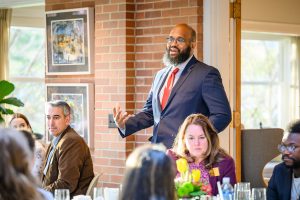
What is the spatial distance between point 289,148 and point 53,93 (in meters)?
3.76

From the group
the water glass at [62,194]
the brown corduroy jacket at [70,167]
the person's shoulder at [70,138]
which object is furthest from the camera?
the person's shoulder at [70,138]

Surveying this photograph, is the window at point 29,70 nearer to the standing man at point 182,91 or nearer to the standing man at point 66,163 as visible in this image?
the standing man at point 66,163

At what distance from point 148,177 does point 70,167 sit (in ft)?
11.1

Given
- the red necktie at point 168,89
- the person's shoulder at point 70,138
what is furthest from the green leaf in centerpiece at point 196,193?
the person's shoulder at point 70,138

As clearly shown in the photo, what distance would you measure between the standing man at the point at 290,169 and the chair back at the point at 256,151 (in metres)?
2.40

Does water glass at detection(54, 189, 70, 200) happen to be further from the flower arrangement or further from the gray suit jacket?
the gray suit jacket

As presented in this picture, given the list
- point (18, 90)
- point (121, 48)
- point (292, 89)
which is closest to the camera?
point (121, 48)

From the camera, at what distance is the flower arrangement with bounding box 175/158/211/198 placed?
411cm

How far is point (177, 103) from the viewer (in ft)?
18.1

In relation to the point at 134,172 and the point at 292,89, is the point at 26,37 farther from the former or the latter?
the point at 134,172

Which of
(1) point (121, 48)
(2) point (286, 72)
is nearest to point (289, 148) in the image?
(1) point (121, 48)

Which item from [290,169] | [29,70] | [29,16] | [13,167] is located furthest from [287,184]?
[29,70]

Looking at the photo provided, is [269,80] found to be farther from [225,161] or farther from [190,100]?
[225,161]

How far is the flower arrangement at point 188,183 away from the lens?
411 centimetres
